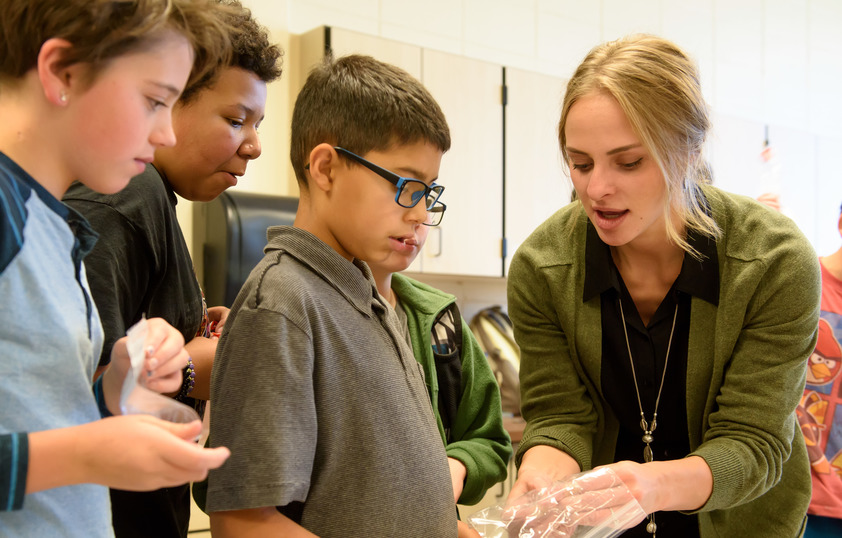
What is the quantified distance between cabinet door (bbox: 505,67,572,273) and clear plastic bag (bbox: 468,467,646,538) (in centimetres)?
208

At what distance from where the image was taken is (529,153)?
325 centimetres

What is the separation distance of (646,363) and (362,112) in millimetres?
653

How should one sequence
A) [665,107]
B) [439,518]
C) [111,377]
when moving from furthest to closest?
[665,107]
[439,518]
[111,377]

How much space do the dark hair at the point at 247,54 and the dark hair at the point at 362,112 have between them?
0.39 ft

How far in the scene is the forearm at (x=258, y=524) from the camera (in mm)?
821

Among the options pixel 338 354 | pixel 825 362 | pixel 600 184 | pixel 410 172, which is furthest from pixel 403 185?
pixel 825 362

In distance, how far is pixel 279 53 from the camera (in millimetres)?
1313

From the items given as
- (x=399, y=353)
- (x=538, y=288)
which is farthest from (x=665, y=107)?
(x=399, y=353)

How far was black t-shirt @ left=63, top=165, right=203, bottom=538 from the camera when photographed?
96 cm

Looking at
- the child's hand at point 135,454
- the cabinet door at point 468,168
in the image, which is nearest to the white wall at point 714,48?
the cabinet door at point 468,168

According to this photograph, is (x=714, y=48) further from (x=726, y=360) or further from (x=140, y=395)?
(x=140, y=395)

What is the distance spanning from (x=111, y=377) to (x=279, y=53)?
0.69m

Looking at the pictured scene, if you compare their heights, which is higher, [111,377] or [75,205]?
[75,205]

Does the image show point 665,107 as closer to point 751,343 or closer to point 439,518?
point 751,343
